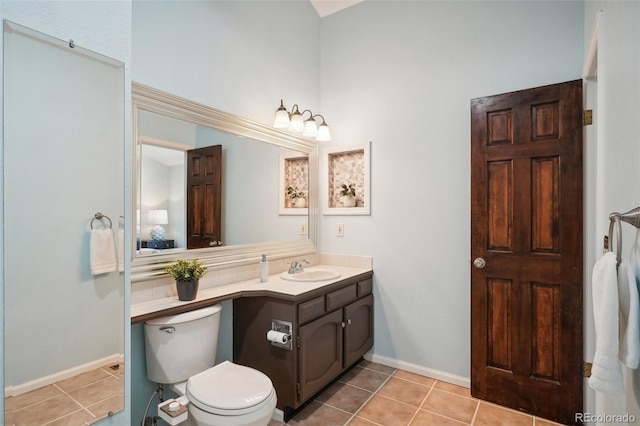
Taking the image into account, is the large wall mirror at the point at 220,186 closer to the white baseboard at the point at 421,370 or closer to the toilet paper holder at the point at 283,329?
the toilet paper holder at the point at 283,329

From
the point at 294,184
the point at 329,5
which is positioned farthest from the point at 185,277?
the point at 329,5

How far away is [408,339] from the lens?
8.81ft

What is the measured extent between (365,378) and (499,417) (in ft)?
2.99

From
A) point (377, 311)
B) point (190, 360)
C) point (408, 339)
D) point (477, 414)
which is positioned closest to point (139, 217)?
point (190, 360)

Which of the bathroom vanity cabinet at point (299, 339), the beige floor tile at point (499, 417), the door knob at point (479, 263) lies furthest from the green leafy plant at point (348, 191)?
the beige floor tile at point (499, 417)

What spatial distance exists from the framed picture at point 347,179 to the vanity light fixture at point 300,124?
0.25 meters

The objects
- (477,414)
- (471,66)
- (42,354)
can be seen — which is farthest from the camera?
(471,66)

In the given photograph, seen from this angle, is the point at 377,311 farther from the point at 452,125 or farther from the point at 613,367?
the point at 613,367

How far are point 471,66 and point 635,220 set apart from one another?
2.02 meters

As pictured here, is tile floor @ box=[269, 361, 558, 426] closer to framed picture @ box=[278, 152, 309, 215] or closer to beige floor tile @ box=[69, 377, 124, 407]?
beige floor tile @ box=[69, 377, 124, 407]

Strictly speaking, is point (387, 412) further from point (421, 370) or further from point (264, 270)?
point (264, 270)

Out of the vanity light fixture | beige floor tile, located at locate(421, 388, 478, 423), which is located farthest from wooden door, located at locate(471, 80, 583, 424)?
the vanity light fixture

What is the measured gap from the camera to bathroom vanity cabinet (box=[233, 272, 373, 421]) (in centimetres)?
201

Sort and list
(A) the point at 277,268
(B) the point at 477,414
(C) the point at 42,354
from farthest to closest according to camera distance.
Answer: (A) the point at 277,268 → (B) the point at 477,414 → (C) the point at 42,354
